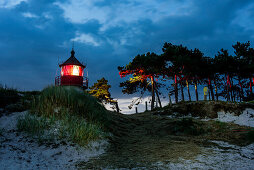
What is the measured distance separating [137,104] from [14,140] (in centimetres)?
1929

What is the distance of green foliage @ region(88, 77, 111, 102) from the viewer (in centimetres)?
2453

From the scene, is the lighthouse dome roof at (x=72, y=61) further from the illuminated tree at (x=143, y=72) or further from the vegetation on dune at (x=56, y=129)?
the vegetation on dune at (x=56, y=129)

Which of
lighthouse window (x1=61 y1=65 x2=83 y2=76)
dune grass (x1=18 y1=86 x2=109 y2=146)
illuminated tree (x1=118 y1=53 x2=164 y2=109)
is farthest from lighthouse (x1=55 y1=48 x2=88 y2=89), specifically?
dune grass (x1=18 y1=86 x2=109 y2=146)

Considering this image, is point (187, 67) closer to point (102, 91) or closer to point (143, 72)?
point (143, 72)

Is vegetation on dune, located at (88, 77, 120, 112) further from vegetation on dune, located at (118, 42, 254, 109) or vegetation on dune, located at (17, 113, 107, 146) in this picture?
vegetation on dune, located at (17, 113, 107, 146)

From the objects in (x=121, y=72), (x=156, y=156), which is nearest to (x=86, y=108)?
(x=156, y=156)

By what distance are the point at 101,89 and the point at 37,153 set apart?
2022 cm

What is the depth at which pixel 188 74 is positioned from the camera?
2094 cm

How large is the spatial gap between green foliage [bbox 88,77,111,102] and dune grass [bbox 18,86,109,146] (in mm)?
16539

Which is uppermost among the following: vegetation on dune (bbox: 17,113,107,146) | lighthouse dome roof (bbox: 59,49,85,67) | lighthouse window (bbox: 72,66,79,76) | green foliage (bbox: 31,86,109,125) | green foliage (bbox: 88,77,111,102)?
lighthouse dome roof (bbox: 59,49,85,67)

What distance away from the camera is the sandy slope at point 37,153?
3.90 metres

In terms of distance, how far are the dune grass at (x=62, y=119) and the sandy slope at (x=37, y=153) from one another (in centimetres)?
30

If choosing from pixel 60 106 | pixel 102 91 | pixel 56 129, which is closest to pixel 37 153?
pixel 56 129

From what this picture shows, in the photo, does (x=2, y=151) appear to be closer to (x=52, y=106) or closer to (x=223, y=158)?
(x=52, y=106)
